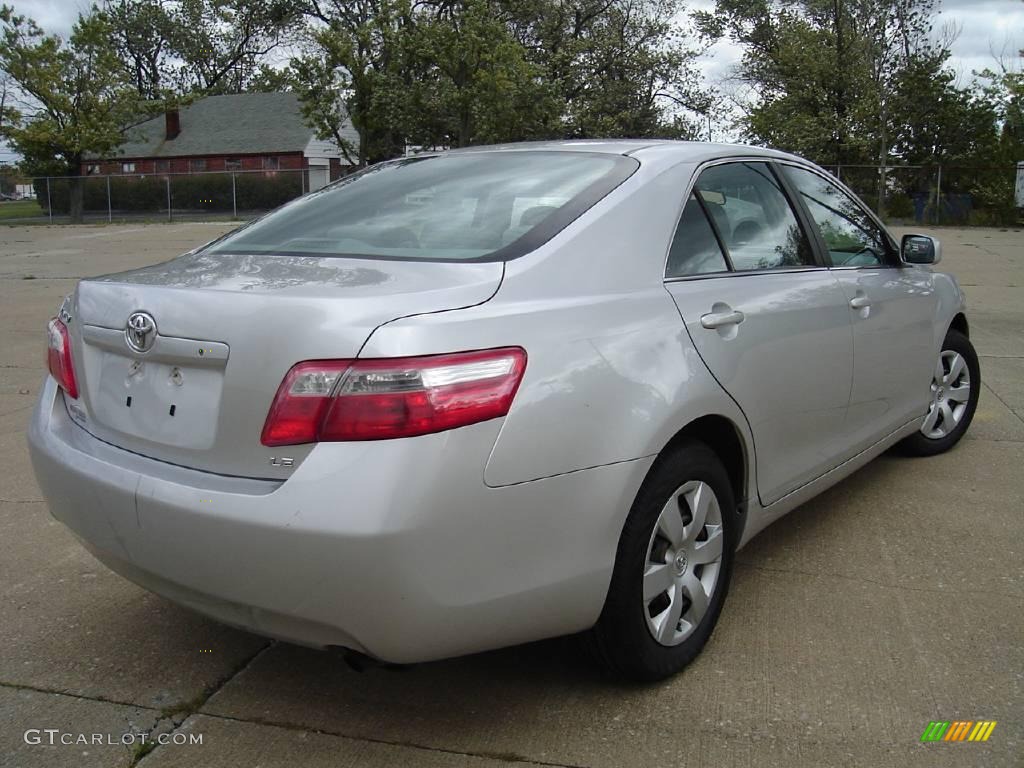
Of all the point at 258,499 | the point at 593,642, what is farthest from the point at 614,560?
the point at 258,499

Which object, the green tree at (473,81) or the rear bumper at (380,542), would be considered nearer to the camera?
the rear bumper at (380,542)

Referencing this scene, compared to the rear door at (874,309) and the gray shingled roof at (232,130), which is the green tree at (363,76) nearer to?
the gray shingled roof at (232,130)

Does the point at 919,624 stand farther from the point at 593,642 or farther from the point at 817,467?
the point at 593,642

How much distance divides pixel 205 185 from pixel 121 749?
128 ft

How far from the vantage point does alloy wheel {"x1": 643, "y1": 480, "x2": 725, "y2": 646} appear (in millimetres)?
2754

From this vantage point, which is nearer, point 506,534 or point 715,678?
point 506,534

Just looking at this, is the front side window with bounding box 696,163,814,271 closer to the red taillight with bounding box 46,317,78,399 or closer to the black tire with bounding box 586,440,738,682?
the black tire with bounding box 586,440,738,682

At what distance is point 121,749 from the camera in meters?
2.58

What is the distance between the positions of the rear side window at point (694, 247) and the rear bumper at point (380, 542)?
0.72m

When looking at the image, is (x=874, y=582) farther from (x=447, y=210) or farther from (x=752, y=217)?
(x=447, y=210)

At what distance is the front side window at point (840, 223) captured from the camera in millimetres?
3934

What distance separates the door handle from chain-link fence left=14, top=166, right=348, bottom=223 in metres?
36.5

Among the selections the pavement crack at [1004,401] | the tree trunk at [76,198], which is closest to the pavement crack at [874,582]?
the pavement crack at [1004,401]

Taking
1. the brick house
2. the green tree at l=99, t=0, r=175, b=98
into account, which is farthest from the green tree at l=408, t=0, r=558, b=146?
the green tree at l=99, t=0, r=175, b=98
